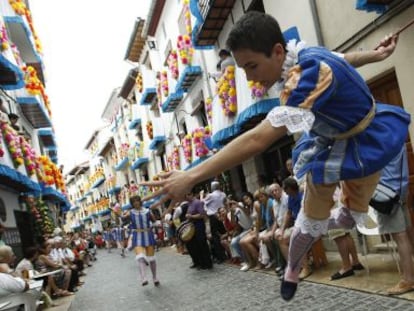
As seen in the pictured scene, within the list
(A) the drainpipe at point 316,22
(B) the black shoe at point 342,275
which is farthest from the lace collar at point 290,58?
(A) the drainpipe at point 316,22

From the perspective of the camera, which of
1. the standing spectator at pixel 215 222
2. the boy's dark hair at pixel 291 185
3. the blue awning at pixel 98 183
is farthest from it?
the blue awning at pixel 98 183

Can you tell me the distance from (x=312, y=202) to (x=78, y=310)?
7298mm

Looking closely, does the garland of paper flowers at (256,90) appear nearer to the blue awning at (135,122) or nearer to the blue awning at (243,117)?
the blue awning at (243,117)

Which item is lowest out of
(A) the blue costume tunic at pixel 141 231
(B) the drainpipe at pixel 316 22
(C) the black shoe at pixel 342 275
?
(C) the black shoe at pixel 342 275

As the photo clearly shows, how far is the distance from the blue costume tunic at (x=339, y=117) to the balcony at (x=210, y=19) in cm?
1056

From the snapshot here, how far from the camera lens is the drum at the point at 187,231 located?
10.8m

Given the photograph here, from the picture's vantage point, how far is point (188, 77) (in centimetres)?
1780

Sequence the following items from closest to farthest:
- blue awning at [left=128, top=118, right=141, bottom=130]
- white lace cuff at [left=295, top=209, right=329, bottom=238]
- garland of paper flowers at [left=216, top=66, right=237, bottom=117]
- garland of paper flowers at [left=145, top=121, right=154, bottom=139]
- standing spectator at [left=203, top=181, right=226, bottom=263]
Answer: white lace cuff at [left=295, top=209, right=329, bottom=238] < standing spectator at [left=203, top=181, right=226, bottom=263] < garland of paper flowers at [left=216, top=66, right=237, bottom=117] < garland of paper flowers at [left=145, top=121, right=154, bottom=139] < blue awning at [left=128, top=118, right=141, bottom=130]

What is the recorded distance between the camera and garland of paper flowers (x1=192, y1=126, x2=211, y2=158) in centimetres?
1631

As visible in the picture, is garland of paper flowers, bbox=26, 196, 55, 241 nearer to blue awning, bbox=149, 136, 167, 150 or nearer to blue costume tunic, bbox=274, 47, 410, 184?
blue awning, bbox=149, 136, 167, 150

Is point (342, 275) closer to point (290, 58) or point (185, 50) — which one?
point (290, 58)

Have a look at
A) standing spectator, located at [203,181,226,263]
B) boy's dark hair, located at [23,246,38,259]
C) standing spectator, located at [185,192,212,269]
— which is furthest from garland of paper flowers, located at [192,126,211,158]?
boy's dark hair, located at [23,246,38,259]

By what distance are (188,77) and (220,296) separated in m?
12.1

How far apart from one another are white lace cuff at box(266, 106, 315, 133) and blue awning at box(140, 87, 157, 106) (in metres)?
24.6
